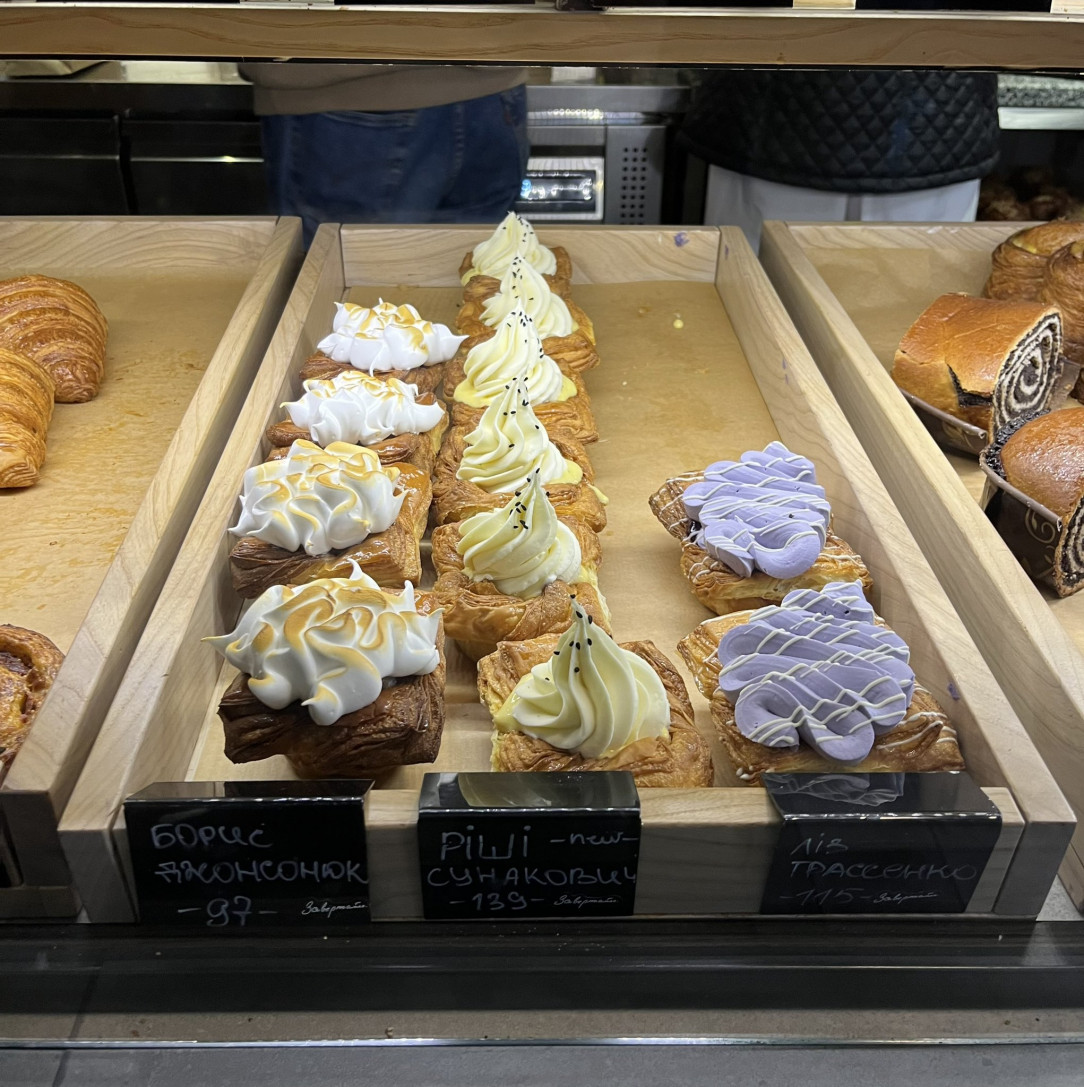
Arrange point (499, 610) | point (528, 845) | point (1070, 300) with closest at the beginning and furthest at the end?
point (528, 845)
point (499, 610)
point (1070, 300)

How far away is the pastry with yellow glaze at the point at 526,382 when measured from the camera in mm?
2475

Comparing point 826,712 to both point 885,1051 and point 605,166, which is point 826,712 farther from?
point 605,166

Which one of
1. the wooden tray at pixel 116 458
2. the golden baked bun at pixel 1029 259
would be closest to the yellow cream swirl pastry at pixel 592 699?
the wooden tray at pixel 116 458

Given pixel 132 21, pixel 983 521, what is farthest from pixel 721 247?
pixel 132 21

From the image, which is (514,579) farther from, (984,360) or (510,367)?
(984,360)

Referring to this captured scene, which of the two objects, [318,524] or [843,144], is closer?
[318,524]

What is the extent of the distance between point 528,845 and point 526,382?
1399 mm

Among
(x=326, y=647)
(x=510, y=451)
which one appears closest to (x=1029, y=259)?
(x=510, y=451)

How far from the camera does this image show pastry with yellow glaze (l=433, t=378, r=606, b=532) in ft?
7.08

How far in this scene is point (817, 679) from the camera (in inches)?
61.3

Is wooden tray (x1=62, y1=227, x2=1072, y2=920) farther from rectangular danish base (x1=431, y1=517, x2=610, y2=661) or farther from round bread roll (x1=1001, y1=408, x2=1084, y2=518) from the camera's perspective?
round bread roll (x1=1001, y1=408, x2=1084, y2=518)

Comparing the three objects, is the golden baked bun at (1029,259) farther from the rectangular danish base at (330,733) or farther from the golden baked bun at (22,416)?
the golden baked bun at (22,416)

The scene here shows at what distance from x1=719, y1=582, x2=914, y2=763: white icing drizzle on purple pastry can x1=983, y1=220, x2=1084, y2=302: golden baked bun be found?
1.66 m

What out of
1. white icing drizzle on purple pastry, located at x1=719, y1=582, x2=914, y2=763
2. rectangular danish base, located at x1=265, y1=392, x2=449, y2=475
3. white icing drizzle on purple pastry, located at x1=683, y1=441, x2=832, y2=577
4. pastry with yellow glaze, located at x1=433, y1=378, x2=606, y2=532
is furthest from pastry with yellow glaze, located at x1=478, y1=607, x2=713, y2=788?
rectangular danish base, located at x1=265, y1=392, x2=449, y2=475
